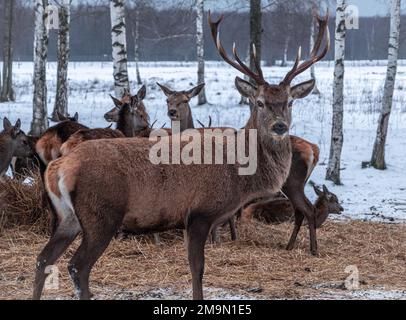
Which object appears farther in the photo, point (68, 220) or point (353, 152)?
point (353, 152)

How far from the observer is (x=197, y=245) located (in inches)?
242

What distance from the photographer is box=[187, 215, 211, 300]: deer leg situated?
6.14m

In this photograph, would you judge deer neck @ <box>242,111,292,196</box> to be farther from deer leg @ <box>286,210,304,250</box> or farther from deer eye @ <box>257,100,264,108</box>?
deer leg @ <box>286,210,304,250</box>

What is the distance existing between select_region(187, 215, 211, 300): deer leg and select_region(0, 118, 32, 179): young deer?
16.6 ft

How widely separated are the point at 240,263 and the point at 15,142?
14.6 feet

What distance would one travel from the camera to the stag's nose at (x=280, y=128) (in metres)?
6.70

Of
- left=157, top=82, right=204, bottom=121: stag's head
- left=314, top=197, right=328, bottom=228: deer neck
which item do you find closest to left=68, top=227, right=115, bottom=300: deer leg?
left=314, top=197, right=328, bottom=228: deer neck

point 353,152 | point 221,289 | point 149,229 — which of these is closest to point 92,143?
point 149,229

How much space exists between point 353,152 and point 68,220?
11.4 metres

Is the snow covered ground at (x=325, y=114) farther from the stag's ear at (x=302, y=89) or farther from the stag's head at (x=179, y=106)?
the stag's ear at (x=302, y=89)

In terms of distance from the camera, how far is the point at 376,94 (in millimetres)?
27219

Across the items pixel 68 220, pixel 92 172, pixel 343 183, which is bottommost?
pixel 343 183

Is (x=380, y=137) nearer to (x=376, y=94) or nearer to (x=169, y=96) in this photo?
(x=169, y=96)

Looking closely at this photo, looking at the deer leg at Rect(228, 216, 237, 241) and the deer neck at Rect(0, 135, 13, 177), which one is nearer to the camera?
the deer leg at Rect(228, 216, 237, 241)
